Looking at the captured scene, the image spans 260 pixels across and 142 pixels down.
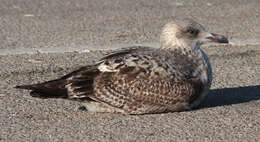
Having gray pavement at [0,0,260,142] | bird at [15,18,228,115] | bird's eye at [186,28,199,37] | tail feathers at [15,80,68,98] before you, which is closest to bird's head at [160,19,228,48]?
bird's eye at [186,28,199,37]

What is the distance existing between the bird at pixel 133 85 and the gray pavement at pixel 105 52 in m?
0.13

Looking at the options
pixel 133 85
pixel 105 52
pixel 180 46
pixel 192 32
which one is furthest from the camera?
pixel 105 52

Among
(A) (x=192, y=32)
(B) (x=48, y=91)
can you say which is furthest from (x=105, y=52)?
(B) (x=48, y=91)

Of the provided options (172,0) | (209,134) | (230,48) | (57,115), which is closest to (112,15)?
(172,0)

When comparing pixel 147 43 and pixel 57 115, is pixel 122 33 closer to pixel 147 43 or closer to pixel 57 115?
pixel 147 43

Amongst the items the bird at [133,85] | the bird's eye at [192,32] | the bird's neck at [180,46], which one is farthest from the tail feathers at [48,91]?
the bird's eye at [192,32]

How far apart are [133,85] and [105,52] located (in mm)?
3067

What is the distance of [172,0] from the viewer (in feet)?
43.5

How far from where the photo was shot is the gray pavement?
598 centimetres

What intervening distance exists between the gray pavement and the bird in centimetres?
13

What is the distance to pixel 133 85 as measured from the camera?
6.31 m

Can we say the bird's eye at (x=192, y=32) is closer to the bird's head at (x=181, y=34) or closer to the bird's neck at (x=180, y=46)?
the bird's head at (x=181, y=34)

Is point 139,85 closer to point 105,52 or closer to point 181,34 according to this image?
point 181,34

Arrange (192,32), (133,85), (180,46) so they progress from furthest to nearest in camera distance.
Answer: (192,32) → (180,46) → (133,85)
